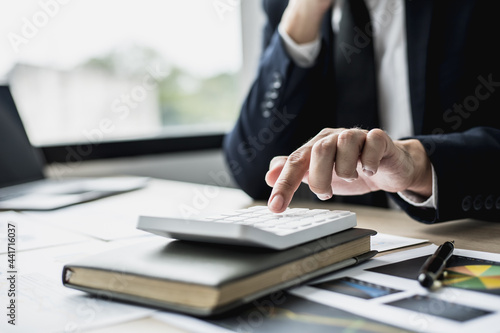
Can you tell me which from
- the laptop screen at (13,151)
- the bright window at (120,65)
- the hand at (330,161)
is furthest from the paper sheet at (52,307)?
the bright window at (120,65)

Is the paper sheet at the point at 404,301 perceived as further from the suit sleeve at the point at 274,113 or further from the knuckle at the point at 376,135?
the suit sleeve at the point at 274,113

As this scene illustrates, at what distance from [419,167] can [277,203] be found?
28 cm

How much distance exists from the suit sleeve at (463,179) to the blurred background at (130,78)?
1.16 m

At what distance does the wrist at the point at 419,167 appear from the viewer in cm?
80

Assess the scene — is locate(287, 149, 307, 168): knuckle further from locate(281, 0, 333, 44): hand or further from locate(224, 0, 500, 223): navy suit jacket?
locate(281, 0, 333, 44): hand

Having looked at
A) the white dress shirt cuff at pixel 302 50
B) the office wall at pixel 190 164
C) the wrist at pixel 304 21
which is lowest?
the office wall at pixel 190 164

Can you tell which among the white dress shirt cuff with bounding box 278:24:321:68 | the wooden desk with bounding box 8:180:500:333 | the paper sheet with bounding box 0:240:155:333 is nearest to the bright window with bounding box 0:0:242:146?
the wooden desk with bounding box 8:180:500:333

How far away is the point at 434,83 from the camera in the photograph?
110 cm

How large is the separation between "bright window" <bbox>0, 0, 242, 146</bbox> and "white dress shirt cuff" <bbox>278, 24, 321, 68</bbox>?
78cm

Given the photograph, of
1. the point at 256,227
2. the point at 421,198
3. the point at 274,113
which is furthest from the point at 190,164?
the point at 256,227

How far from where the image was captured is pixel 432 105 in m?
1.11

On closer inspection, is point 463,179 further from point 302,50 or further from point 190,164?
point 190,164

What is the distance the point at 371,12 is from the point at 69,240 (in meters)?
0.88

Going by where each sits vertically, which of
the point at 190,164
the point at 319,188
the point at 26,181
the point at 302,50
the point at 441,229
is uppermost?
the point at 302,50
